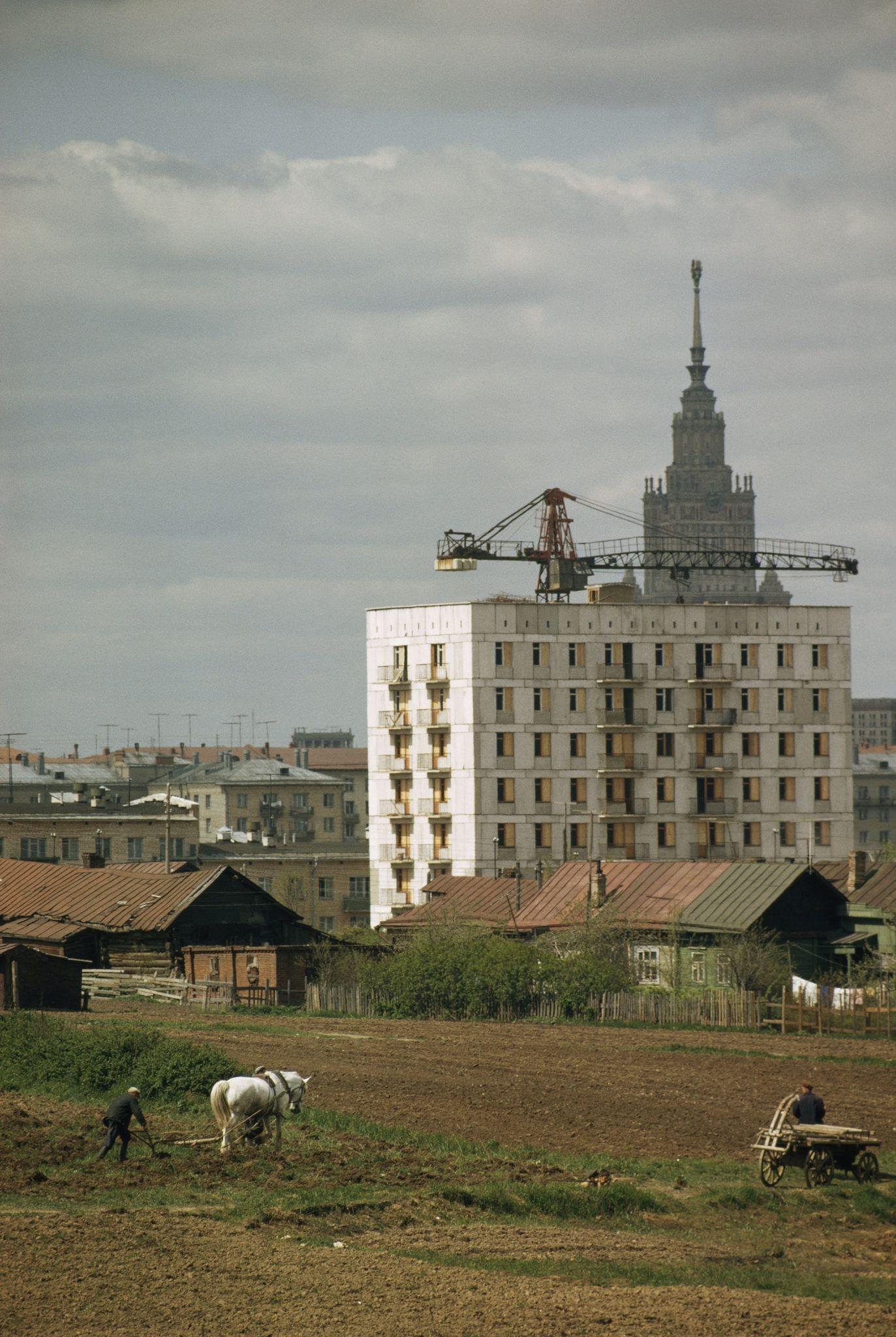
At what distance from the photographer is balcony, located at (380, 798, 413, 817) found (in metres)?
112

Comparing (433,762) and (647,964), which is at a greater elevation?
(433,762)

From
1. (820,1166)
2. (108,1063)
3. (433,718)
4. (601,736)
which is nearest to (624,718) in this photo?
(601,736)

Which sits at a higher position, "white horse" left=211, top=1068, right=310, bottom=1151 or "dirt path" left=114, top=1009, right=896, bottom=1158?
"white horse" left=211, top=1068, right=310, bottom=1151

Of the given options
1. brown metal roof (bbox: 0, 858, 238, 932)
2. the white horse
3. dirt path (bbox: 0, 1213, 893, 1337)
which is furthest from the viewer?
brown metal roof (bbox: 0, 858, 238, 932)

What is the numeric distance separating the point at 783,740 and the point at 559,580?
31.3 metres

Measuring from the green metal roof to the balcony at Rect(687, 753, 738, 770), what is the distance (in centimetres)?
4027

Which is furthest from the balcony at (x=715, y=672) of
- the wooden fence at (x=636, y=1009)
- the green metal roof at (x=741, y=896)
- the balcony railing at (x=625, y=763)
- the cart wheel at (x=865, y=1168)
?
the cart wheel at (x=865, y=1168)

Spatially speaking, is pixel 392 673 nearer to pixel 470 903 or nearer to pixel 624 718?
pixel 624 718

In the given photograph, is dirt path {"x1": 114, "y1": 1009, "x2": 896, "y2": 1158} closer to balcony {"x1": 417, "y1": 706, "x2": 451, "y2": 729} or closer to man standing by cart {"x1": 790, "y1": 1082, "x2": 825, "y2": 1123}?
man standing by cart {"x1": 790, "y1": 1082, "x2": 825, "y2": 1123}

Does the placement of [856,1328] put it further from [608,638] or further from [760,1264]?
[608,638]

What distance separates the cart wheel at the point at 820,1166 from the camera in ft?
103

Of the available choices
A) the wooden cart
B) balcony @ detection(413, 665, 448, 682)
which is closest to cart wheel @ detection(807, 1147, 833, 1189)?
the wooden cart

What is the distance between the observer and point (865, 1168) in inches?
1254

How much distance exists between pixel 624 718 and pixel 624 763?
259 cm
